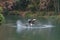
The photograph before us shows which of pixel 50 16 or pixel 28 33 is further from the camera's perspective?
pixel 50 16

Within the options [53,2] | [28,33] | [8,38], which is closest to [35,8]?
[53,2]

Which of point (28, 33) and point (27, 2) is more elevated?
point (27, 2)

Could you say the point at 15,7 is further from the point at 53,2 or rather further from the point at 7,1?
the point at 53,2

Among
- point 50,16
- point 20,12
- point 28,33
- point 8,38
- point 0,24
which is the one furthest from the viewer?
point 20,12

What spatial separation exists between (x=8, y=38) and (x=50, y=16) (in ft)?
58.8

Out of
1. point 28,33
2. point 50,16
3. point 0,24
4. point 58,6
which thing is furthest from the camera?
point 58,6

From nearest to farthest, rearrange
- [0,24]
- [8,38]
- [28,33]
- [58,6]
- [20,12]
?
[8,38], [28,33], [0,24], [58,6], [20,12]

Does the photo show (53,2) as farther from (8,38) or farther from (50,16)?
(8,38)

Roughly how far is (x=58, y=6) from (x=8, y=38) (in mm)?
21644

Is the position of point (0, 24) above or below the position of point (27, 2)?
below

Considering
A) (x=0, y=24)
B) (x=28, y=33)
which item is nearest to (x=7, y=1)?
(x=0, y=24)

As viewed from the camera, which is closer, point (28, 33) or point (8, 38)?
point (8, 38)

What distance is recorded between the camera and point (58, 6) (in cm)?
3706

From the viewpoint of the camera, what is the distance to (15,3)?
4088 centimetres
